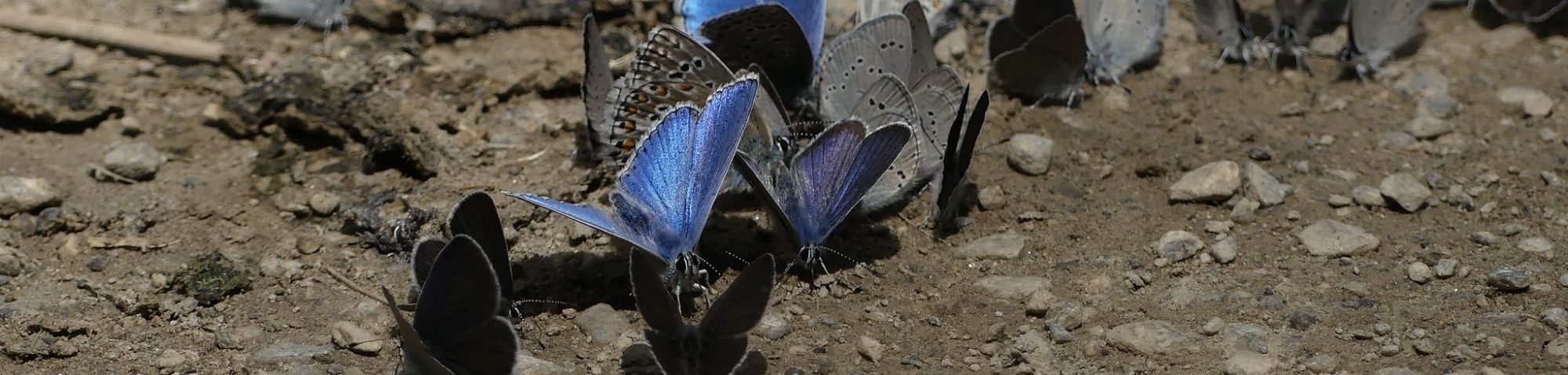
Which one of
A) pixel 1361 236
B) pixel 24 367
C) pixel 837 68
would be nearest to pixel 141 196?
pixel 24 367

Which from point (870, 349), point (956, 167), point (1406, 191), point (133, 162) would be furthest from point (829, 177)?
point (133, 162)

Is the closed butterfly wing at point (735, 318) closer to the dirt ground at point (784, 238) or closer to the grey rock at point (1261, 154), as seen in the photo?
the dirt ground at point (784, 238)

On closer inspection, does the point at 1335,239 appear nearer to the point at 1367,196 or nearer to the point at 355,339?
the point at 1367,196

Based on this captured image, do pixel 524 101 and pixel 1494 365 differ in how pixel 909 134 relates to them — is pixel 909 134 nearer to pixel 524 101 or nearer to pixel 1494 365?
pixel 1494 365

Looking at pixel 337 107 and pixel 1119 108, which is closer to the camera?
pixel 337 107

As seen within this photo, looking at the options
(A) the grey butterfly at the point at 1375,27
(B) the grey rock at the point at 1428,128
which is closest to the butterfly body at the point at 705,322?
(B) the grey rock at the point at 1428,128

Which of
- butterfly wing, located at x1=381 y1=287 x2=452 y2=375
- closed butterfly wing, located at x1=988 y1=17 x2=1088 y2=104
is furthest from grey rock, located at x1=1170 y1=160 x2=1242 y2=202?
butterfly wing, located at x1=381 y1=287 x2=452 y2=375
